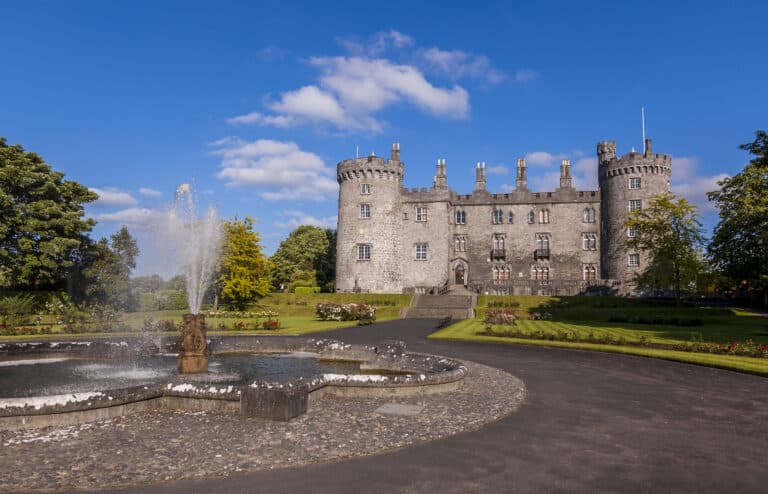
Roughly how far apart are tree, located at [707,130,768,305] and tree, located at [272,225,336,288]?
52.9 meters

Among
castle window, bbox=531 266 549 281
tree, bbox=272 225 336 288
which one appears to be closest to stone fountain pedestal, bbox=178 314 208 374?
castle window, bbox=531 266 549 281

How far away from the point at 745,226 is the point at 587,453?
1102 inches

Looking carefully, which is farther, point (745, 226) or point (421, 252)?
point (421, 252)

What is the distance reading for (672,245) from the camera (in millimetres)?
43906

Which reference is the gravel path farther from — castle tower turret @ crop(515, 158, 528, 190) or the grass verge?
castle tower turret @ crop(515, 158, 528, 190)

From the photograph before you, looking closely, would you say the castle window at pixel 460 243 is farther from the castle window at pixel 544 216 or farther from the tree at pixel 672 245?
the tree at pixel 672 245

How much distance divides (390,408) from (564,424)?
3311 millimetres

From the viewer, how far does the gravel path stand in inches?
261

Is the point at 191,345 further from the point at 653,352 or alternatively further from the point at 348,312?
the point at 348,312

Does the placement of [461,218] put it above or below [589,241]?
above

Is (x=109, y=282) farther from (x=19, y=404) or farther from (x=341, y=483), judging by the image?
(x=341, y=483)

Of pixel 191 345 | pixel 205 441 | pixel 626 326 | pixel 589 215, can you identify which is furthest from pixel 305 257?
pixel 205 441

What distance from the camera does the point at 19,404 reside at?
869 centimetres

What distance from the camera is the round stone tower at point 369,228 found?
2270 inches
